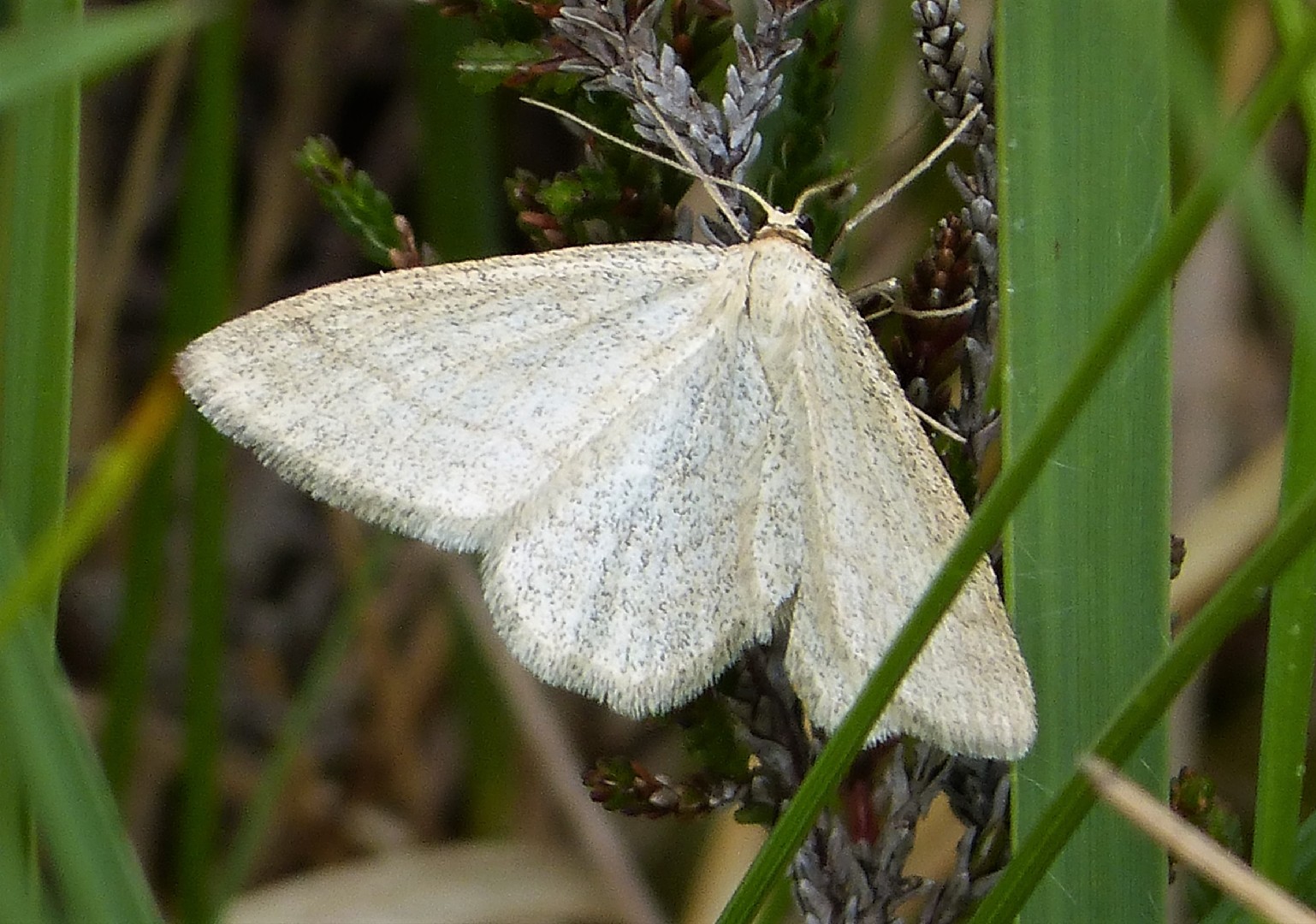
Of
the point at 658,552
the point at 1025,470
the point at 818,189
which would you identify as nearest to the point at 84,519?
the point at 1025,470

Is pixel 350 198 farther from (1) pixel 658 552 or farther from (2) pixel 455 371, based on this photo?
(1) pixel 658 552

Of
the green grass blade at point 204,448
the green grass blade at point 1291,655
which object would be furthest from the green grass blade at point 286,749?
the green grass blade at point 1291,655

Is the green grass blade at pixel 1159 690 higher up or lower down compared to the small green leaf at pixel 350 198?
lower down

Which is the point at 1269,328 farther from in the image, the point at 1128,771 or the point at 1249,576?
the point at 1249,576

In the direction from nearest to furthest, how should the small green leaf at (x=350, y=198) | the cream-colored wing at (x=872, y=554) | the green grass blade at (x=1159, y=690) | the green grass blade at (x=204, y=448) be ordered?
the green grass blade at (x=1159, y=690) → the cream-colored wing at (x=872, y=554) → the small green leaf at (x=350, y=198) → the green grass blade at (x=204, y=448)

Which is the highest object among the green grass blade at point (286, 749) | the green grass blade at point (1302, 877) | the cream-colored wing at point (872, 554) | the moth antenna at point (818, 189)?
the moth antenna at point (818, 189)

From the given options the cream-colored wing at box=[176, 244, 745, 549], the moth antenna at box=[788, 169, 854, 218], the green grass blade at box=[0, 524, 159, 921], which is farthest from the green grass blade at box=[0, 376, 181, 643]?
the moth antenna at box=[788, 169, 854, 218]

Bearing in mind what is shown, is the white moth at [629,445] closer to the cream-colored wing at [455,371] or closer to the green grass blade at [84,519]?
the cream-colored wing at [455,371]

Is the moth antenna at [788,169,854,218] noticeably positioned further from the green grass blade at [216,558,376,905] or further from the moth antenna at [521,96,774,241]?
the green grass blade at [216,558,376,905]
